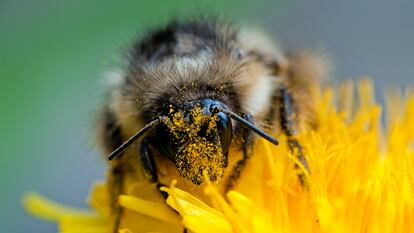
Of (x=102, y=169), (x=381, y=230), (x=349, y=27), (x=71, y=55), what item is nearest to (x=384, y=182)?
(x=381, y=230)

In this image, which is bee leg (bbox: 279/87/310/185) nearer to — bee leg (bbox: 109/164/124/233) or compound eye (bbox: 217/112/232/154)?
compound eye (bbox: 217/112/232/154)

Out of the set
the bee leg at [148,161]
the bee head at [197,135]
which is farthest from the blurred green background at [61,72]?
the bee head at [197,135]

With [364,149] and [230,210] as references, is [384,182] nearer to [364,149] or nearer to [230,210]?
[364,149]

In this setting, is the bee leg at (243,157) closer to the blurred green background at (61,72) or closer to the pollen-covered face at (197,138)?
the pollen-covered face at (197,138)

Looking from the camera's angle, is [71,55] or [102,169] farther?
[71,55]

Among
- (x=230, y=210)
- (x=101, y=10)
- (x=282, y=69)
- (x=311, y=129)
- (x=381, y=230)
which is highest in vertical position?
(x=101, y=10)

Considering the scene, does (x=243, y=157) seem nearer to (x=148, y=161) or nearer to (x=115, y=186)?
(x=148, y=161)

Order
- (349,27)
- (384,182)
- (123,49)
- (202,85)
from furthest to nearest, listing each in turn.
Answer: (349,27) → (123,49) → (384,182) → (202,85)
